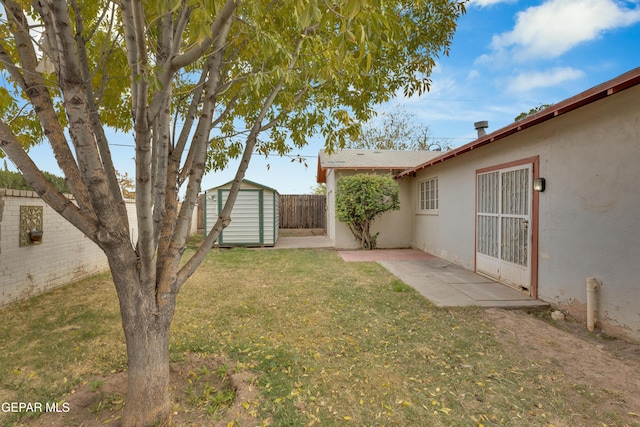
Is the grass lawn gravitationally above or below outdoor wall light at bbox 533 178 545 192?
below

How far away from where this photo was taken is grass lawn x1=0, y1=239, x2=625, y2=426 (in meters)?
2.18

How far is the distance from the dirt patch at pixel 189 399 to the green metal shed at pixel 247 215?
27.9ft

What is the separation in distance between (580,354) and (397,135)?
19.2 m

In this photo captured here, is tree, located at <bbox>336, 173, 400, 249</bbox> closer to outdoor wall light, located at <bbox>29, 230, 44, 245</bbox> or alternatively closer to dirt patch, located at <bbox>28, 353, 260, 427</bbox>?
outdoor wall light, located at <bbox>29, 230, 44, 245</bbox>

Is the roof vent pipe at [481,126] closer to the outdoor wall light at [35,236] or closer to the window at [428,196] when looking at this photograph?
the window at [428,196]

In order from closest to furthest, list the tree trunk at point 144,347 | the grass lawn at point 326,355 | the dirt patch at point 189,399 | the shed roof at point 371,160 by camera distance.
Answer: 1. the tree trunk at point 144,347
2. the dirt patch at point 189,399
3. the grass lawn at point 326,355
4. the shed roof at point 371,160

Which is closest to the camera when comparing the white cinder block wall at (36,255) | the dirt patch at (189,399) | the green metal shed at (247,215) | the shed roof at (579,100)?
the dirt patch at (189,399)

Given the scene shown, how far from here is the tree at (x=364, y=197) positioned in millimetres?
9477

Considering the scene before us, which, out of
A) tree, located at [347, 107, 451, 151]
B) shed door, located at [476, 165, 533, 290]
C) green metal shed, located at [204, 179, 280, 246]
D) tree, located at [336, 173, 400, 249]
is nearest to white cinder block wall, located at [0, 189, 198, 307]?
green metal shed, located at [204, 179, 280, 246]

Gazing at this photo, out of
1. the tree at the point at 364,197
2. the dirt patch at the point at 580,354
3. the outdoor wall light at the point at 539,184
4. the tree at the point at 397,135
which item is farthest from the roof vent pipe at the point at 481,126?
the tree at the point at 397,135

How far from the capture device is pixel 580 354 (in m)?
3.02

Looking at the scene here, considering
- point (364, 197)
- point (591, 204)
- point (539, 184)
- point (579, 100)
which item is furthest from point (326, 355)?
point (364, 197)

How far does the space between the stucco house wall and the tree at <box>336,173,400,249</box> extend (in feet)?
14.1

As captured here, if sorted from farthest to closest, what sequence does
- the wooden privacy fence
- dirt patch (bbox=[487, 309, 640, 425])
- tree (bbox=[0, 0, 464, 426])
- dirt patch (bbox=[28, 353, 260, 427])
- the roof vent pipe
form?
the wooden privacy fence, the roof vent pipe, dirt patch (bbox=[487, 309, 640, 425]), dirt patch (bbox=[28, 353, 260, 427]), tree (bbox=[0, 0, 464, 426])
